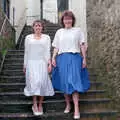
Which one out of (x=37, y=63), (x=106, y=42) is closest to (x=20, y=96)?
(x=37, y=63)

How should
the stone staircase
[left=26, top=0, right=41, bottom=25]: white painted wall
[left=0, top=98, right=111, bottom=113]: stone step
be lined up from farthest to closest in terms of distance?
[left=26, top=0, right=41, bottom=25]: white painted wall → [left=0, top=98, right=111, bottom=113]: stone step → the stone staircase

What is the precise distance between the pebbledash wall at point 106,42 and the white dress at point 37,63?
1.16m

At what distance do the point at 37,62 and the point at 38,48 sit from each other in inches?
8.0

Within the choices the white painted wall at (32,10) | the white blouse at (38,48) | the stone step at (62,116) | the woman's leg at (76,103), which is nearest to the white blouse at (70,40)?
the white blouse at (38,48)

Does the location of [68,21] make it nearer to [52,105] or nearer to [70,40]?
[70,40]

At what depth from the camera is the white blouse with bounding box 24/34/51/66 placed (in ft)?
16.5

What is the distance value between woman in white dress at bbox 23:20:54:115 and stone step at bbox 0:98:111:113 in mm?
380

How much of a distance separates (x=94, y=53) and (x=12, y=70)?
170cm

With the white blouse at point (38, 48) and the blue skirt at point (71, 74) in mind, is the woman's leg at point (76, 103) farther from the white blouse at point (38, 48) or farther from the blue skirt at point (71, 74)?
the white blouse at point (38, 48)

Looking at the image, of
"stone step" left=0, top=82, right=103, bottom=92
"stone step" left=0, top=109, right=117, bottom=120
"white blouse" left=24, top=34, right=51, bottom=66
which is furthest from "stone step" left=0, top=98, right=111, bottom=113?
"white blouse" left=24, top=34, right=51, bottom=66

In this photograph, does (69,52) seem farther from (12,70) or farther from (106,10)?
(12,70)

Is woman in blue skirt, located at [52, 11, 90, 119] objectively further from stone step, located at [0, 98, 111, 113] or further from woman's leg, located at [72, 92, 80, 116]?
stone step, located at [0, 98, 111, 113]

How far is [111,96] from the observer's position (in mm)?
5734

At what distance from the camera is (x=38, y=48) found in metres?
5.02
